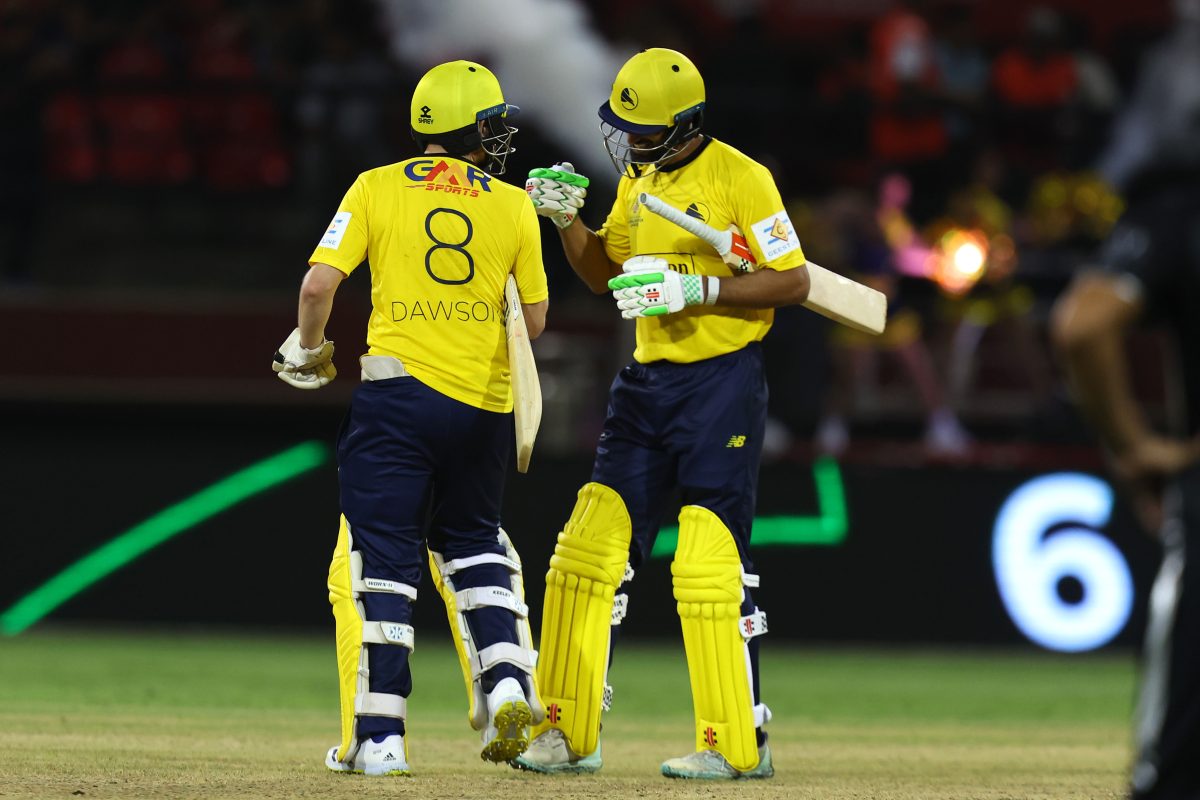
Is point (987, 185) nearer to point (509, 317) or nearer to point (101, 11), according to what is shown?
point (101, 11)

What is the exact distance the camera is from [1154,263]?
3.74 m

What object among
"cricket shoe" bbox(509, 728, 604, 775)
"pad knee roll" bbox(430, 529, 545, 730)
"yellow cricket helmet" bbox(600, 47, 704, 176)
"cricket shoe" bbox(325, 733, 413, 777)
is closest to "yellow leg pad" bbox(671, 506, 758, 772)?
"cricket shoe" bbox(509, 728, 604, 775)

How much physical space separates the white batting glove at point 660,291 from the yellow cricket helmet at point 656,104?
1.67ft

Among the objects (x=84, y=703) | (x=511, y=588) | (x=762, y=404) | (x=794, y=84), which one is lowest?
(x=84, y=703)

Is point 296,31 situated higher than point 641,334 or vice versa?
point 296,31

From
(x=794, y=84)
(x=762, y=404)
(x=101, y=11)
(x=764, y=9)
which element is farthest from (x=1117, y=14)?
(x=762, y=404)

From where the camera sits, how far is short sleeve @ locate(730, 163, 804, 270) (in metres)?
6.36

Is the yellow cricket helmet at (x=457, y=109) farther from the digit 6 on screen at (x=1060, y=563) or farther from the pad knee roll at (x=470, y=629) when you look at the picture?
the digit 6 on screen at (x=1060, y=563)

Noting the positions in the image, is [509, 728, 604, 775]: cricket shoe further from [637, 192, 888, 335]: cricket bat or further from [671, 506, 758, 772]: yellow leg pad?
[637, 192, 888, 335]: cricket bat

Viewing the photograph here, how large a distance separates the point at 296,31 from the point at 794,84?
4347mm

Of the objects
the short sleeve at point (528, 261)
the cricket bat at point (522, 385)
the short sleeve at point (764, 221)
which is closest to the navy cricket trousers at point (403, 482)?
the cricket bat at point (522, 385)

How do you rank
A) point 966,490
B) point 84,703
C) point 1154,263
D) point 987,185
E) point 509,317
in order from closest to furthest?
1. point 1154,263
2. point 509,317
3. point 84,703
4. point 966,490
5. point 987,185

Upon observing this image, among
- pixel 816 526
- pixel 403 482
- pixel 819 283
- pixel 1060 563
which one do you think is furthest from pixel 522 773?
pixel 1060 563

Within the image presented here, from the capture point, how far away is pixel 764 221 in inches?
252
